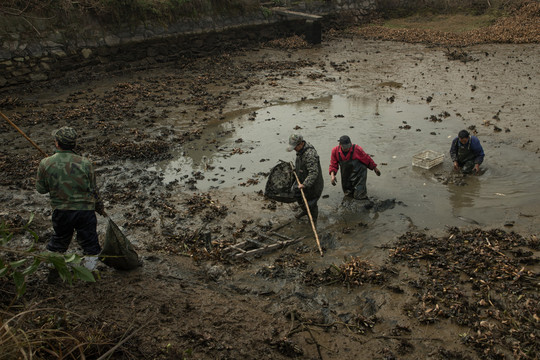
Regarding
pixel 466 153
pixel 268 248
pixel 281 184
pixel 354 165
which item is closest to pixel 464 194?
pixel 466 153

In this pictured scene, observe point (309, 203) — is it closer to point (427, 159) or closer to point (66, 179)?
point (427, 159)

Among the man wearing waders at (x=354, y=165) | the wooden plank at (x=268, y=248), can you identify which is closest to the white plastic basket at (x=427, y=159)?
the man wearing waders at (x=354, y=165)

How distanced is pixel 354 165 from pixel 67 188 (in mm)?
4908

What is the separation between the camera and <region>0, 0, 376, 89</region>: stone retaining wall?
14164 mm

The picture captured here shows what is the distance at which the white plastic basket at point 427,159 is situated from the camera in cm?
886

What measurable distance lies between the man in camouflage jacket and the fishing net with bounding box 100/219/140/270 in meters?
0.40

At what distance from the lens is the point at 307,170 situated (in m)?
7.10

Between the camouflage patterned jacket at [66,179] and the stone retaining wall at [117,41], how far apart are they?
1115 centimetres

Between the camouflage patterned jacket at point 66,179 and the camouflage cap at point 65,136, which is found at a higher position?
the camouflage cap at point 65,136

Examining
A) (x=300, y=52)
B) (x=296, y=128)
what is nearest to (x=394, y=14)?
(x=300, y=52)

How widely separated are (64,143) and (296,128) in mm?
7075

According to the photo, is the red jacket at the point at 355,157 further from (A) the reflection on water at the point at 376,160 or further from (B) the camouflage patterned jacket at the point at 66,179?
(B) the camouflage patterned jacket at the point at 66,179

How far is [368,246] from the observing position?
6.57m

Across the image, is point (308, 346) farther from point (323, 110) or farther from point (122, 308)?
point (323, 110)
